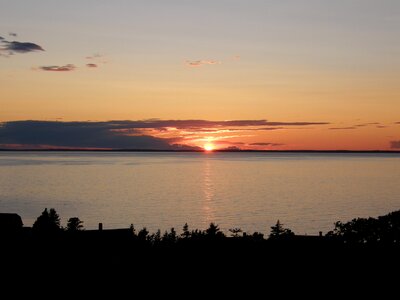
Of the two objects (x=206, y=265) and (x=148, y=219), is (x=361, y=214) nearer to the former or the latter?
(x=148, y=219)

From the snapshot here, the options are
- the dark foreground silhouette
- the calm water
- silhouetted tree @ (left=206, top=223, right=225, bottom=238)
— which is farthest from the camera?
the calm water

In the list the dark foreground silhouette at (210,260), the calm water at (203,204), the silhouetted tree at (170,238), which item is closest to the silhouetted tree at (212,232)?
the silhouetted tree at (170,238)

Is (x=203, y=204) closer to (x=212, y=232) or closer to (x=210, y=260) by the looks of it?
(x=212, y=232)

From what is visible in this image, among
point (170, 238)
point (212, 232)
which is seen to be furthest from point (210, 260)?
point (170, 238)

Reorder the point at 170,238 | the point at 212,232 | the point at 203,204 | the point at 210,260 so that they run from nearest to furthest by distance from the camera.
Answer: the point at 210,260 → the point at 212,232 → the point at 170,238 → the point at 203,204

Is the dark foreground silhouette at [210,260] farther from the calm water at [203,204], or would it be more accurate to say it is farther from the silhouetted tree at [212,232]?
the calm water at [203,204]

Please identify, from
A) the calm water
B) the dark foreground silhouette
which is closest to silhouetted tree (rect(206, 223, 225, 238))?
the dark foreground silhouette

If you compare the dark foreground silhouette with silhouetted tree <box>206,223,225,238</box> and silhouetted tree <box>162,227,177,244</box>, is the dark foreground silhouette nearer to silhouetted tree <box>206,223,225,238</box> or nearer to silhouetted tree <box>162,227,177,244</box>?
silhouetted tree <box>206,223,225,238</box>

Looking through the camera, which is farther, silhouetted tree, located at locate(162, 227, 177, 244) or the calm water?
the calm water

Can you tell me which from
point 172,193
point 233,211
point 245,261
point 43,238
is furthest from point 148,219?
point 245,261

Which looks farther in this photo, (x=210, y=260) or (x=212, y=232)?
(x=212, y=232)

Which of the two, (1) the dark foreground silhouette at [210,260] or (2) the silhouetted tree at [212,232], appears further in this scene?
(2) the silhouetted tree at [212,232]

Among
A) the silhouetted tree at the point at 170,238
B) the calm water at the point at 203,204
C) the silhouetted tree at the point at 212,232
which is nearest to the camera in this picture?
the silhouetted tree at the point at 212,232

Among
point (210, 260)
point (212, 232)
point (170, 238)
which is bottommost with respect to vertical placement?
point (170, 238)
